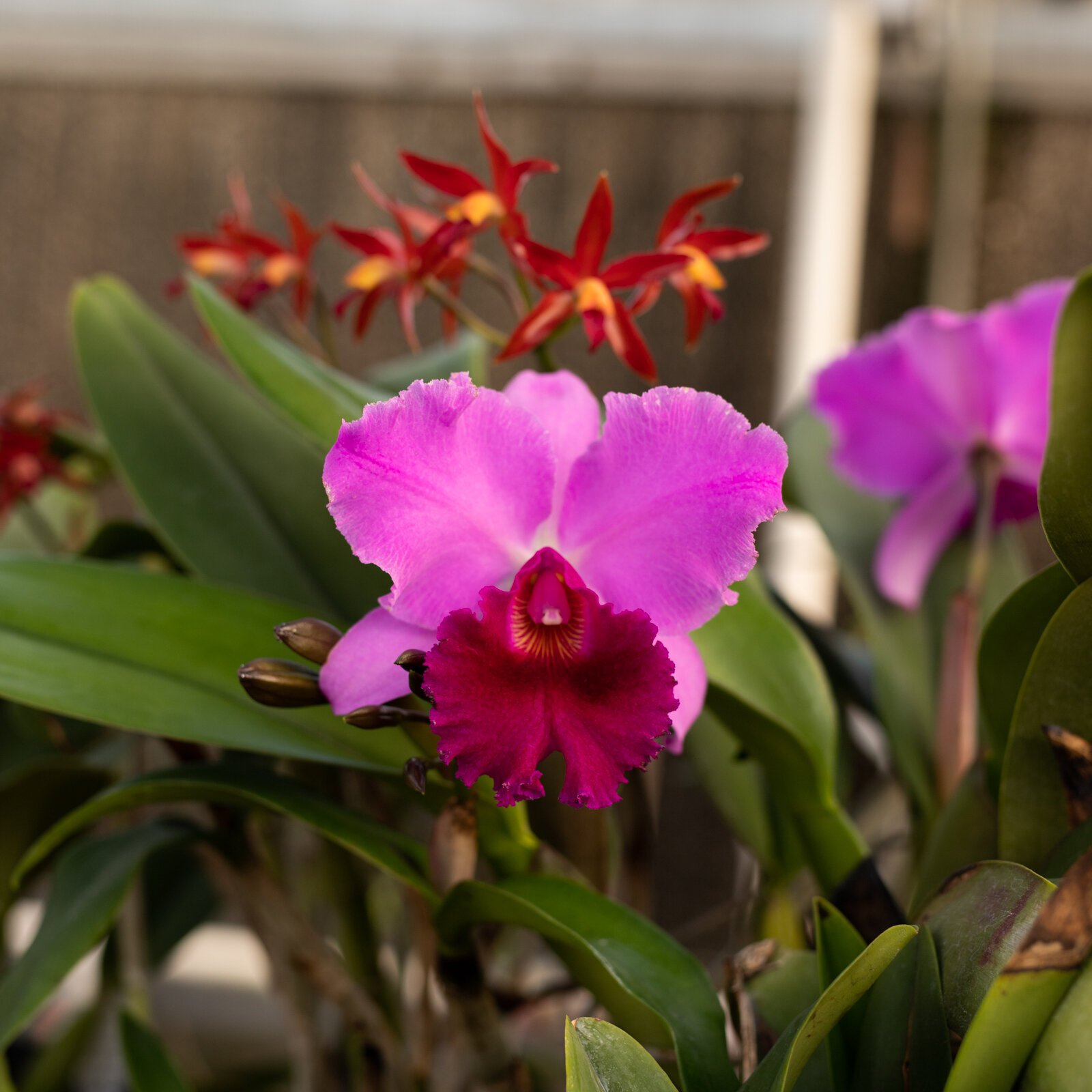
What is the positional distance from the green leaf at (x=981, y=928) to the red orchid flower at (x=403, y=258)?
279 millimetres

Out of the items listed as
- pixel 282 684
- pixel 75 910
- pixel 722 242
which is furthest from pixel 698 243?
pixel 75 910

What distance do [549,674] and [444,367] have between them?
0.29m

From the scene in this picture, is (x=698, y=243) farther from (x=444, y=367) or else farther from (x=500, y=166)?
(x=444, y=367)

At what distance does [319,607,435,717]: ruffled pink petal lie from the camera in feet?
1.07

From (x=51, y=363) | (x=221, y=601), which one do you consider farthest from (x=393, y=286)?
(x=51, y=363)

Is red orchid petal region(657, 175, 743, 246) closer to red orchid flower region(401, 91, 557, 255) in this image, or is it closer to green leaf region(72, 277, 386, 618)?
red orchid flower region(401, 91, 557, 255)

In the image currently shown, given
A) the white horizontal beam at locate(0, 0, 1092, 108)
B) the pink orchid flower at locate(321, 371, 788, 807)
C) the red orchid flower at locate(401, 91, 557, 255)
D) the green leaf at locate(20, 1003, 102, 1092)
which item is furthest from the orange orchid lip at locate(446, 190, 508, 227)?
the white horizontal beam at locate(0, 0, 1092, 108)

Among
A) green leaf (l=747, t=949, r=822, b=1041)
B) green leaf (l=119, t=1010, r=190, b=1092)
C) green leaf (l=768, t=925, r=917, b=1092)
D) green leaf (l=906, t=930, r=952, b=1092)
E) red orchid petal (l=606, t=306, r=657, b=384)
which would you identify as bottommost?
green leaf (l=119, t=1010, r=190, b=1092)

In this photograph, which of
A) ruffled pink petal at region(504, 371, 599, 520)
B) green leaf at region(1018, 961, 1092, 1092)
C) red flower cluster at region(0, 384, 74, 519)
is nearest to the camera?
green leaf at region(1018, 961, 1092, 1092)

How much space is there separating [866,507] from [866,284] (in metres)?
0.49

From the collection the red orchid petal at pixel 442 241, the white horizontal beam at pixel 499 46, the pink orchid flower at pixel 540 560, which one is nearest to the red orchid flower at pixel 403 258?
the red orchid petal at pixel 442 241

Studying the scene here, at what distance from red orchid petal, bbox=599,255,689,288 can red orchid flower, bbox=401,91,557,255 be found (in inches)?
1.4

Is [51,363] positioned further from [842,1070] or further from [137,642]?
[842,1070]

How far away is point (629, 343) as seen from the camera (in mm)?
397
